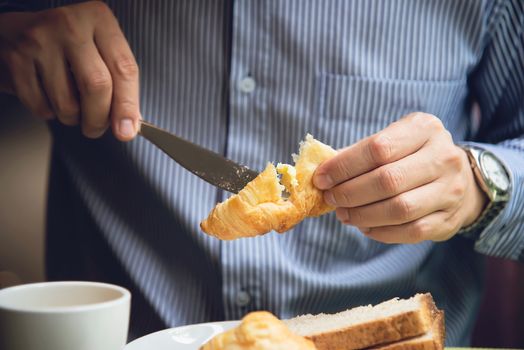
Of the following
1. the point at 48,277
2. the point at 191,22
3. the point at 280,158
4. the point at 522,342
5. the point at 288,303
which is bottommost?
the point at 522,342

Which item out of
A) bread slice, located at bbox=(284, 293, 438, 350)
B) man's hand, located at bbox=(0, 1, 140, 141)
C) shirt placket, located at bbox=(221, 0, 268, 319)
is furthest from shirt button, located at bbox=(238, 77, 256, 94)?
bread slice, located at bbox=(284, 293, 438, 350)

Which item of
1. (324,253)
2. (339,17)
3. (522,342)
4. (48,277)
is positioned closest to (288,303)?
(324,253)

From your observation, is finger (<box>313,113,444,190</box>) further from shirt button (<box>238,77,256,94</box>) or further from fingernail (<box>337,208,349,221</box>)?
shirt button (<box>238,77,256,94</box>)

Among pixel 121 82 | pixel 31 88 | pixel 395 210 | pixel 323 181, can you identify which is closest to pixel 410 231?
pixel 395 210

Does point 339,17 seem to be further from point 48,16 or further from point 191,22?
point 48,16

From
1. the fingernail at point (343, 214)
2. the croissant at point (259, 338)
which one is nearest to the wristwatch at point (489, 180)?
the fingernail at point (343, 214)

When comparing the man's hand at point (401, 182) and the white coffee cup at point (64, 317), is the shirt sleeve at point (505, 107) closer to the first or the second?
the man's hand at point (401, 182)

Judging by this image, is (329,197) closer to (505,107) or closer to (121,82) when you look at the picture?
(121,82)
